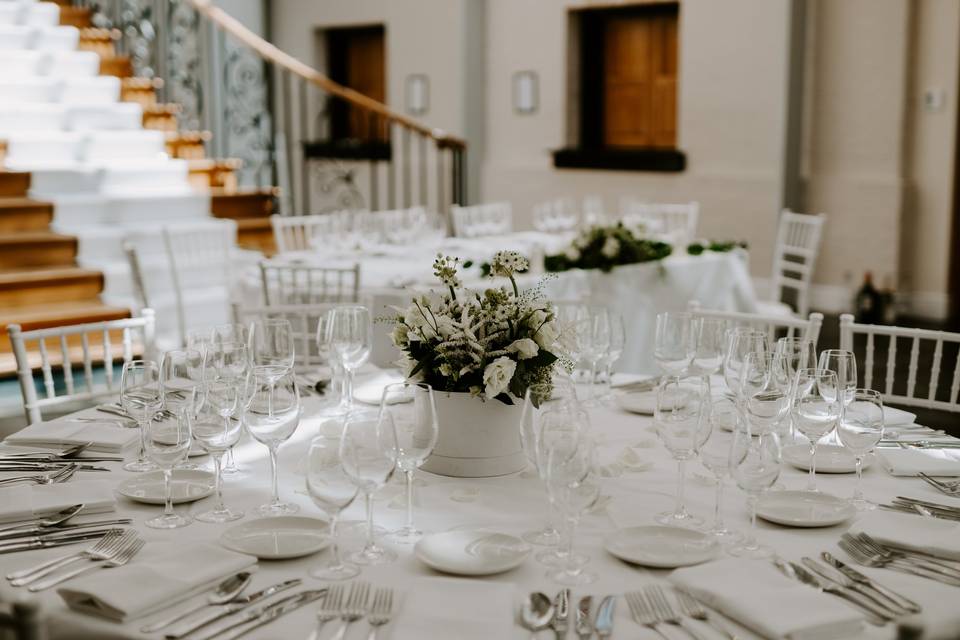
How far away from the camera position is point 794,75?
8.29 meters

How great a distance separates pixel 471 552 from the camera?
1.66 metres

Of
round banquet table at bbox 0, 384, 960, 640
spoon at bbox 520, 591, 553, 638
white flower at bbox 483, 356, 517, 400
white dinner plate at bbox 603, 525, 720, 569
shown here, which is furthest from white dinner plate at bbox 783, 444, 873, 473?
spoon at bbox 520, 591, 553, 638

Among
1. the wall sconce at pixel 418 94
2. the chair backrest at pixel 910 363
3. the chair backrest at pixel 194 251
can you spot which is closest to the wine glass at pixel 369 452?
the chair backrest at pixel 910 363

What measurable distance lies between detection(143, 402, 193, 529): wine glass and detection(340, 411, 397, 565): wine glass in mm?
353

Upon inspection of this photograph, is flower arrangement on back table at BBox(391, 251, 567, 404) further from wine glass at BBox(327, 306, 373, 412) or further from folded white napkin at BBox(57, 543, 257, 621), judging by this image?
folded white napkin at BBox(57, 543, 257, 621)

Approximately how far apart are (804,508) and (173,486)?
44.1 inches

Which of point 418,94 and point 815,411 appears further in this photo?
point 418,94

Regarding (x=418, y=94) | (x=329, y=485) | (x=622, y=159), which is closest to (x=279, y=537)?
(x=329, y=485)

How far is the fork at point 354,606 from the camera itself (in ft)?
4.76

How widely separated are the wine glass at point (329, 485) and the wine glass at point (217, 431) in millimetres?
311

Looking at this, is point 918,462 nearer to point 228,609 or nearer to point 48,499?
point 228,609

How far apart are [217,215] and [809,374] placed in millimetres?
5687

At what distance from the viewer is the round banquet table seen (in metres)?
1.48

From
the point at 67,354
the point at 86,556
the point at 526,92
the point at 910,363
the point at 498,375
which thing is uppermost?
the point at 526,92
